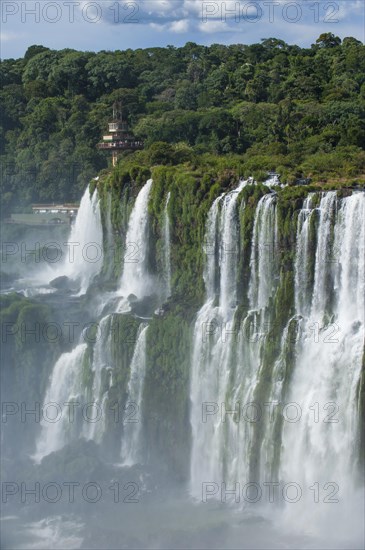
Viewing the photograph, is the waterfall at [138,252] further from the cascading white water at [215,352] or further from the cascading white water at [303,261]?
the cascading white water at [303,261]

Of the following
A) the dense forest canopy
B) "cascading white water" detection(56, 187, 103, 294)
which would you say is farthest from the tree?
"cascading white water" detection(56, 187, 103, 294)

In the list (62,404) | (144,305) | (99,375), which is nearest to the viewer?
(99,375)

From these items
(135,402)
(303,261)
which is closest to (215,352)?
(135,402)

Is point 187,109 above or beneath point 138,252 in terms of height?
above

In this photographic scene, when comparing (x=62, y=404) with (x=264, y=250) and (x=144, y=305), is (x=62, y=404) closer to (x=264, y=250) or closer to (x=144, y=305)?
(x=144, y=305)

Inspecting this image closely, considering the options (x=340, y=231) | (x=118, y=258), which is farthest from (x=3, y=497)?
(x=340, y=231)

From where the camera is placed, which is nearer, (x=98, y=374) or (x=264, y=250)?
(x=264, y=250)
